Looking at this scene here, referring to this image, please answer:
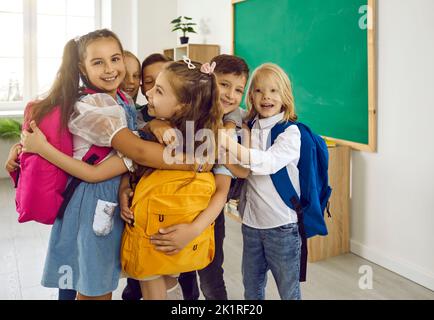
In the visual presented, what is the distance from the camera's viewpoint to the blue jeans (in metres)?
1.48

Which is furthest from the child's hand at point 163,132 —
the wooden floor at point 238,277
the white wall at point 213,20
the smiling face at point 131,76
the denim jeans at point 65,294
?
the white wall at point 213,20

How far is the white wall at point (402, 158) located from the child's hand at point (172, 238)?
5.50 feet

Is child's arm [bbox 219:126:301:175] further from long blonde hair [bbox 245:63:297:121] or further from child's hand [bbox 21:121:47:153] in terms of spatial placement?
child's hand [bbox 21:121:47:153]

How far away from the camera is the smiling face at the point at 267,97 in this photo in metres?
1.47

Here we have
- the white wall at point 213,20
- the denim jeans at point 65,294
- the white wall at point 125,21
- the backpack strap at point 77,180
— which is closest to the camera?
the backpack strap at point 77,180

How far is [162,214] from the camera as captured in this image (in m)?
1.19

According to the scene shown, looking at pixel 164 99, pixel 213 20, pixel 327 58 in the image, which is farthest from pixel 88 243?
pixel 213 20

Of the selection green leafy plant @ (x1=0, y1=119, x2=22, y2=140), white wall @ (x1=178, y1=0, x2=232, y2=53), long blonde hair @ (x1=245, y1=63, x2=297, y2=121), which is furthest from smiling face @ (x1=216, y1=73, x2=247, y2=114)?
green leafy plant @ (x1=0, y1=119, x2=22, y2=140)

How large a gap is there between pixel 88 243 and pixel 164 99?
48cm

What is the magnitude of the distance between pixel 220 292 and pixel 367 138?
1445 millimetres

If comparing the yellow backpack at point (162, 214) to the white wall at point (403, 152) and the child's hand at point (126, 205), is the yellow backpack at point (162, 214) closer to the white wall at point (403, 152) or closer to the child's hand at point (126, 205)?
the child's hand at point (126, 205)

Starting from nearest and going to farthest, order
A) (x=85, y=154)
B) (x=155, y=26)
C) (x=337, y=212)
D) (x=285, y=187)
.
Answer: (x=85, y=154) → (x=285, y=187) → (x=337, y=212) → (x=155, y=26)

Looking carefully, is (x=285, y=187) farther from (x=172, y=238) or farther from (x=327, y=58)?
(x=327, y=58)
